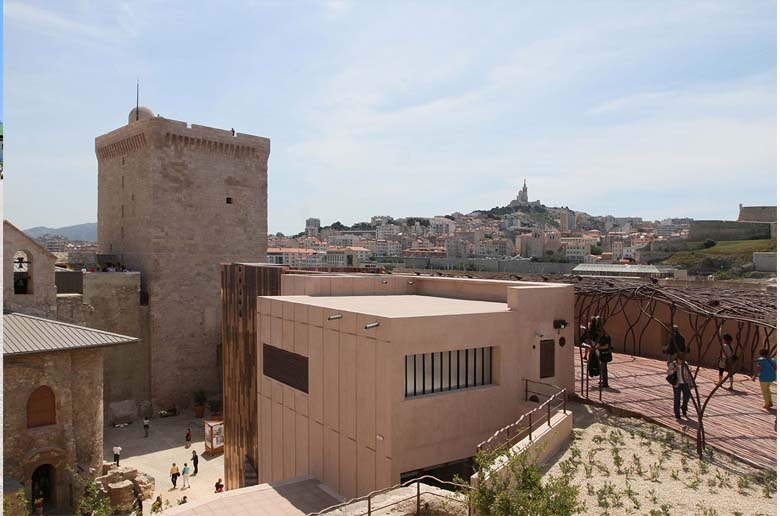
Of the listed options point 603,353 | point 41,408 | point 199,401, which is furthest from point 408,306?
point 199,401

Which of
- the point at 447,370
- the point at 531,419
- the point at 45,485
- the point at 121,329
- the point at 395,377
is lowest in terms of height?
the point at 45,485

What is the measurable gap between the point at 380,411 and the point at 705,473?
6.36 meters

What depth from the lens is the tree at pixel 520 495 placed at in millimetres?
7149

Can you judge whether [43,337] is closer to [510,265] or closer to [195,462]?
[195,462]

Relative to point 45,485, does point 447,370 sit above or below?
above

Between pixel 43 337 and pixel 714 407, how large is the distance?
2324cm

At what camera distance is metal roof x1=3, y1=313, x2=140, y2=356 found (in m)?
20.6

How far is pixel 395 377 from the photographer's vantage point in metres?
12.0

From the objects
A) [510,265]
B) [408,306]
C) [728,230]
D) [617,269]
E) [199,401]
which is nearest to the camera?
[408,306]

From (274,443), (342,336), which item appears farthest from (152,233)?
(342,336)

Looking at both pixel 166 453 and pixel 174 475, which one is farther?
pixel 166 453

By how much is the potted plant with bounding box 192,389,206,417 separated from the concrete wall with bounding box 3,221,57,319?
10.3 m

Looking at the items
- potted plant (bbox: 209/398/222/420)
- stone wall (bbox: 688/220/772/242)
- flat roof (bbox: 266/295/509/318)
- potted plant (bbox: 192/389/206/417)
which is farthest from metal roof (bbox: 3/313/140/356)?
stone wall (bbox: 688/220/772/242)

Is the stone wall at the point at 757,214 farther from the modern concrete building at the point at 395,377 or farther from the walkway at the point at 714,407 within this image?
the modern concrete building at the point at 395,377
